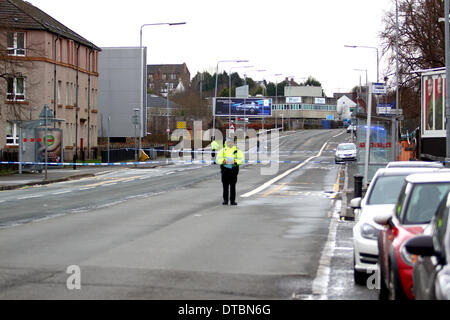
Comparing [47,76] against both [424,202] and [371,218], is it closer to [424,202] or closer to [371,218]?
[371,218]

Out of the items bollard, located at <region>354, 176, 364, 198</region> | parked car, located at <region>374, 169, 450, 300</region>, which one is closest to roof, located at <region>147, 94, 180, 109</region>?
bollard, located at <region>354, 176, 364, 198</region>

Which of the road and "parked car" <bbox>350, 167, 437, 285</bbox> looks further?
"parked car" <bbox>350, 167, 437, 285</bbox>

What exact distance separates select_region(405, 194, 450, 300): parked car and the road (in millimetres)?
2745

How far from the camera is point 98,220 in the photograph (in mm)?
17359

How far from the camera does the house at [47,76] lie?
5131 centimetres

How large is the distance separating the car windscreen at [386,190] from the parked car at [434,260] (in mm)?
5374

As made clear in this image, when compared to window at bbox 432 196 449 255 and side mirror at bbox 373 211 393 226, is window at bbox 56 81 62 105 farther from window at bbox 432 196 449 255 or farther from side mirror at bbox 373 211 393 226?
A: window at bbox 432 196 449 255

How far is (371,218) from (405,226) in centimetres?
260

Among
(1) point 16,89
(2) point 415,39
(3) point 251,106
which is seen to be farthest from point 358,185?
(3) point 251,106

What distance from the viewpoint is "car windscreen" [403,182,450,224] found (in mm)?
8188

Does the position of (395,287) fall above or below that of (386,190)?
below

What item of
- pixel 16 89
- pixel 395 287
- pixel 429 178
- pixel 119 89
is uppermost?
pixel 119 89

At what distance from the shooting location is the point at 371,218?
10.6 meters
